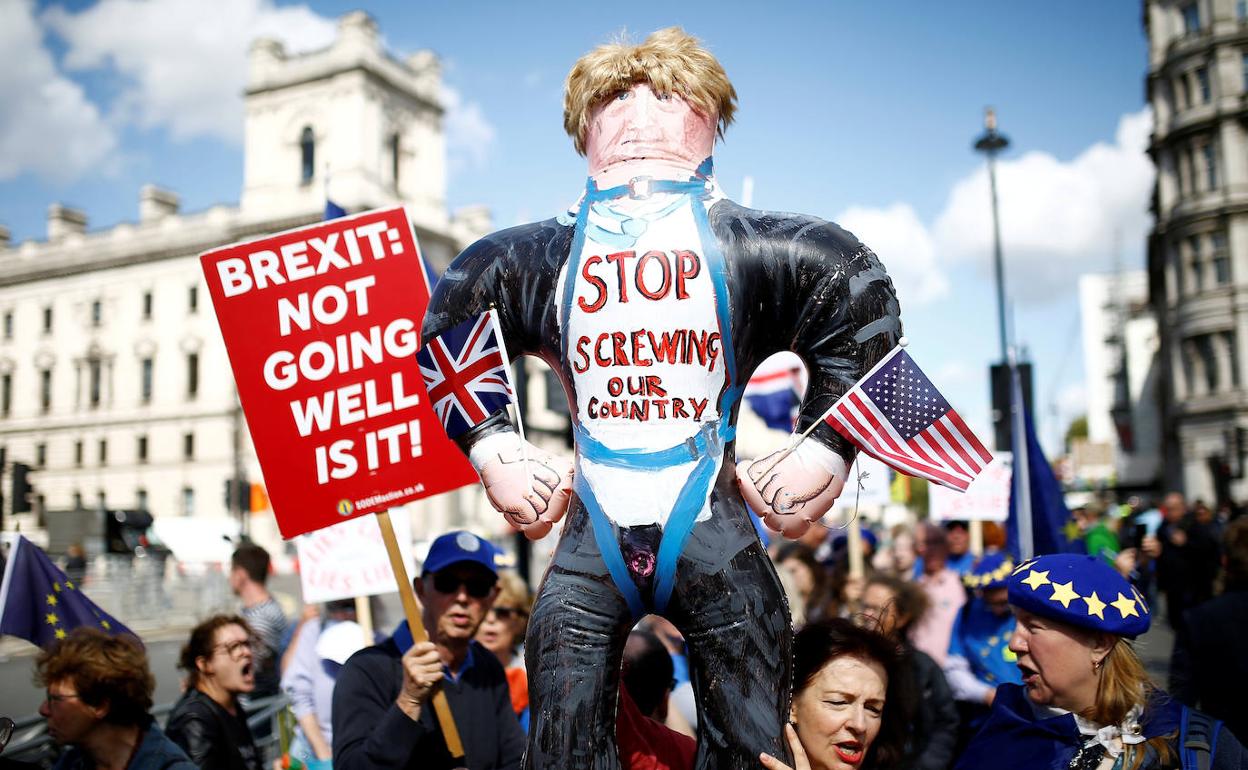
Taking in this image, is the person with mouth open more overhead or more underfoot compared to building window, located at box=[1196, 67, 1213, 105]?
more underfoot

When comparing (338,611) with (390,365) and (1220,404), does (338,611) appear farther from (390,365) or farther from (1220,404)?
(1220,404)

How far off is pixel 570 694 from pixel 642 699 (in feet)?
3.38

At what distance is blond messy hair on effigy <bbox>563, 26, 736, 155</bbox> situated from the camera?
8.32ft

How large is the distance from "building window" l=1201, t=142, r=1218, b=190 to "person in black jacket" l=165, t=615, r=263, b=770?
123 feet

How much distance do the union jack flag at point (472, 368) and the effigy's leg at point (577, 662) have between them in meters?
0.41

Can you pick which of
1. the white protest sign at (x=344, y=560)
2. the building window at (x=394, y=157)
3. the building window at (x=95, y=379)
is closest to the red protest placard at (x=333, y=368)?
the white protest sign at (x=344, y=560)

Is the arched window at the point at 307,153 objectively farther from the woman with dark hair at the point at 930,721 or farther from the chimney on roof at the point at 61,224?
the woman with dark hair at the point at 930,721

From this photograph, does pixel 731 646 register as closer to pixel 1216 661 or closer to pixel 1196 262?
pixel 1216 661

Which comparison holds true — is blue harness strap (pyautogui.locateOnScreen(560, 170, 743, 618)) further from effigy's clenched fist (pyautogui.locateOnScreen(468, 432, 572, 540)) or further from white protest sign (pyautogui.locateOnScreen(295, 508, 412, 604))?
white protest sign (pyautogui.locateOnScreen(295, 508, 412, 604))

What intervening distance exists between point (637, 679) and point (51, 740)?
2.89 metres

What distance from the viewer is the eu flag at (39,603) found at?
3742 millimetres

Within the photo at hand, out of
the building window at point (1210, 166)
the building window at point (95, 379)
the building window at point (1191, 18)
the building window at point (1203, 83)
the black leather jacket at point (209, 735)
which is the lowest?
the black leather jacket at point (209, 735)

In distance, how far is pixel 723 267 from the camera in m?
2.37

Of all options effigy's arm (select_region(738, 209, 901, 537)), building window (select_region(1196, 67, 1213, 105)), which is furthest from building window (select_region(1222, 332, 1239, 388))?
effigy's arm (select_region(738, 209, 901, 537))
